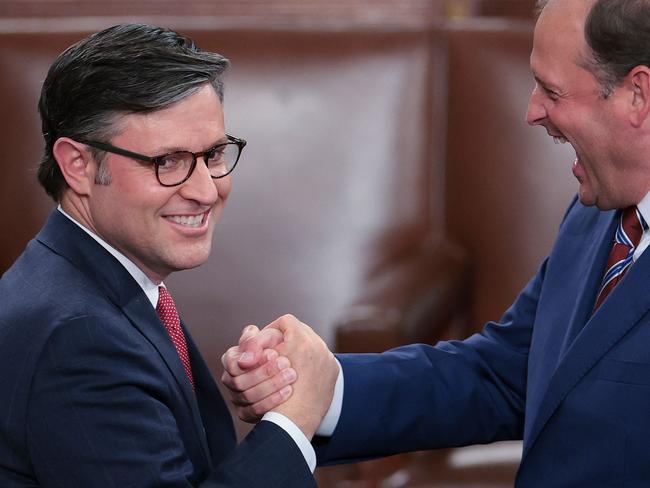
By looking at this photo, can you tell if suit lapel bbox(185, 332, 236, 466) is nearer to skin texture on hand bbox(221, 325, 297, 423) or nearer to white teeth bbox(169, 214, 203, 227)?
skin texture on hand bbox(221, 325, 297, 423)

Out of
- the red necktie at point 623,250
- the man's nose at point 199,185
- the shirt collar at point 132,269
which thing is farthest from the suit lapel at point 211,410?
the red necktie at point 623,250

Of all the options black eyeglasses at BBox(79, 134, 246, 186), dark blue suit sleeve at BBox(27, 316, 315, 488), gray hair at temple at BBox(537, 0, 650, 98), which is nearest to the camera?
dark blue suit sleeve at BBox(27, 316, 315, 488)

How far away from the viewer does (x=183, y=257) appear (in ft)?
Answer: 4.34

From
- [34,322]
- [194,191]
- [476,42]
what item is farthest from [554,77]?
[476,42]

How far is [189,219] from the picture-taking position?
133 centimetres

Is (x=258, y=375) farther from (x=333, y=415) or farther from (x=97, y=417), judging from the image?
(x=97, y=417)

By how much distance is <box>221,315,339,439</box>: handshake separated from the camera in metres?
1.41

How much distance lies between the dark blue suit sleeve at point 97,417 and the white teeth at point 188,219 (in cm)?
17

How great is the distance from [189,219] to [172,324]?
6.3 inches

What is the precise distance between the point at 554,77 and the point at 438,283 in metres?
0.80

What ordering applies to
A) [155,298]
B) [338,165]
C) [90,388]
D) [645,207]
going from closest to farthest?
[90,388] → [155,298] → [645,207] → [338,165]

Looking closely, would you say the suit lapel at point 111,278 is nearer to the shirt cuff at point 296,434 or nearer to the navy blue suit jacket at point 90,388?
the navy blue suit jacket at point 90,388

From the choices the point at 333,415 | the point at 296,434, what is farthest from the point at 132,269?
the point at 333,415

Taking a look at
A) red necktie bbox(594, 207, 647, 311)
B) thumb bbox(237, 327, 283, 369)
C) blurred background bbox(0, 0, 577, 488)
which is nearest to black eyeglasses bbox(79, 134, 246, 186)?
thumb bbox(237, 327, 283, 369)
